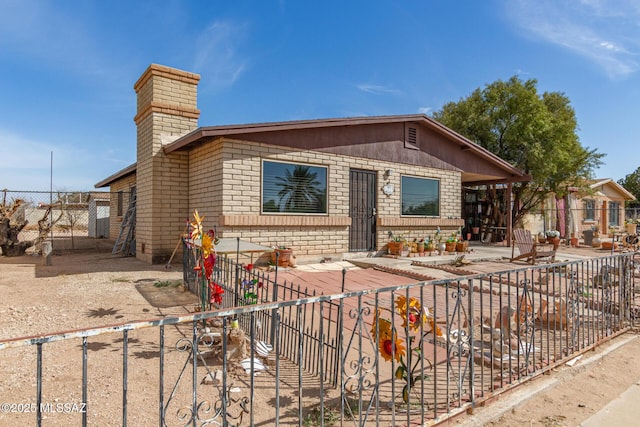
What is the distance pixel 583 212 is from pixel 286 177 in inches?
859

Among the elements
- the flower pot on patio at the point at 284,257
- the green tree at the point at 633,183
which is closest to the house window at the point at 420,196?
the flower pot on patio at the point at 284,257

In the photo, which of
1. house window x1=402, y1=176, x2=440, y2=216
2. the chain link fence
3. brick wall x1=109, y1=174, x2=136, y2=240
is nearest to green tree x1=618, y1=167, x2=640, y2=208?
house window x1=402, y1=176, x2=440, y2=216

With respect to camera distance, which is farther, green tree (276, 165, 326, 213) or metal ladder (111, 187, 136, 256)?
metal ladder (111, 187, 136, 256)

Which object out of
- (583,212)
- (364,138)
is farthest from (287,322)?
(583,212)

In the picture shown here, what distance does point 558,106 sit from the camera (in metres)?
16.3

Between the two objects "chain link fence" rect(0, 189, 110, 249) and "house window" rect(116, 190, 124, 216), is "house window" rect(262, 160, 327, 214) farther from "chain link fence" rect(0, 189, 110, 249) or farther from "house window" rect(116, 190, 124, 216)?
"house window" rect(116, 190, 124, 216)

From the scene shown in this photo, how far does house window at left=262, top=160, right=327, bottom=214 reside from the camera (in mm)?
8008

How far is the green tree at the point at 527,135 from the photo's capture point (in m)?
14.1

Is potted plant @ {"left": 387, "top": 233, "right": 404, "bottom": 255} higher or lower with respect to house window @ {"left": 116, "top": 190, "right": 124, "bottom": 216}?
lower

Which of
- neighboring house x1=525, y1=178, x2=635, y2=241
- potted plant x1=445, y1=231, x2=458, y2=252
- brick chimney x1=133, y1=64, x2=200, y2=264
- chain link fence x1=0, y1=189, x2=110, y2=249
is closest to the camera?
brick chimney x1=133, y1=64, x2=200, y2=264

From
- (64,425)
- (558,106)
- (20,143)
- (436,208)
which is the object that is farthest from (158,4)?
(558,106)

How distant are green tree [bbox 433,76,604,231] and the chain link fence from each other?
16.0 metres

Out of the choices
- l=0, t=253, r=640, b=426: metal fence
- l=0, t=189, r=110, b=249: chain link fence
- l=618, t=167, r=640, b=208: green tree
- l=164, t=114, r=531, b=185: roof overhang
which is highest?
l=618, t=167, r=640, b=208: green tree

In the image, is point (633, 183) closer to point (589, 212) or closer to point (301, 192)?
point (589, 212)
